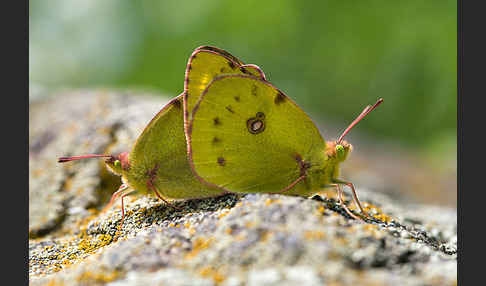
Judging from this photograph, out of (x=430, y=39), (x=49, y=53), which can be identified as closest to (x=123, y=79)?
(x=49, y=53)

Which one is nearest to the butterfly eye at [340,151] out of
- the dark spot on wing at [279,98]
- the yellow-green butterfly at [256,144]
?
the yellow-green butterfly at [256,144]

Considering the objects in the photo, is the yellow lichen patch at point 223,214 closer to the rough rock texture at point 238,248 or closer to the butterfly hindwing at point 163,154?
the rough rock texture at point 238,248

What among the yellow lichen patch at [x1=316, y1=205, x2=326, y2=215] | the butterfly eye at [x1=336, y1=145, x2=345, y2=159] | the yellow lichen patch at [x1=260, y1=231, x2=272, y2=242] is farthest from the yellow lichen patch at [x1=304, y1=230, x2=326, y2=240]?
the butterfly eye at [x1=336, y1=145, x2=345, y2=159]

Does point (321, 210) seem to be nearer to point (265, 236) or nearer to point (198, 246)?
point (265, 236)

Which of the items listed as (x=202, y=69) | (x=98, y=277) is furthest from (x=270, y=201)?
(x=202, y=69)

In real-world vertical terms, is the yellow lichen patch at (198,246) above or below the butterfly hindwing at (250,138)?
below

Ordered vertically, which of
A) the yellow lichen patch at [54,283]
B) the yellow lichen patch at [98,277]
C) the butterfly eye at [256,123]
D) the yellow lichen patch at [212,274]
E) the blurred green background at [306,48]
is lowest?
the yellow lichen patch at [54,283]

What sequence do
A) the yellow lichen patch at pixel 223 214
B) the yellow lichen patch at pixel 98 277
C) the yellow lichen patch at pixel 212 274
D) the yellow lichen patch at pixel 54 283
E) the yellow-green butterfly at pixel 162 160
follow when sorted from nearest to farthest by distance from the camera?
the yellow lichen patch at pixel 212 274 < the yellow lichen patch at pixel 98 277 < the yellow lichen patch at pixel 54 283 < the yellow lichen patch at pixel 223 214 < the yellow-green butterfly at pixel 162 160
